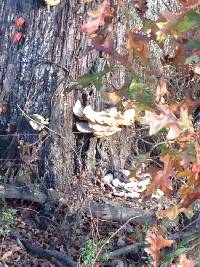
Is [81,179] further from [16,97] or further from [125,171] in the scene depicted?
[16,97]

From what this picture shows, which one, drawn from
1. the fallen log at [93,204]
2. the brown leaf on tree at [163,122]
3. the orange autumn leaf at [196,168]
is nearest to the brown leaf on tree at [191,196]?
the orange autumn leaf at [196,168]

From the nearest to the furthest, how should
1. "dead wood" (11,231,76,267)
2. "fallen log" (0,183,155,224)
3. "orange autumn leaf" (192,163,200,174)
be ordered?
"orange autumn leaf" (192,163,200,174) → "dead wood" (11,231,76,267) → "fallen log" (0,183,155,224)

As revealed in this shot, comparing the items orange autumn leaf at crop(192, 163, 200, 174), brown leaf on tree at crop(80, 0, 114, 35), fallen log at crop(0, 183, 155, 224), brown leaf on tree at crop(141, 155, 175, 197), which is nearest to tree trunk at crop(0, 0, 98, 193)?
fallen log at crop(0, 183, 155, 224)

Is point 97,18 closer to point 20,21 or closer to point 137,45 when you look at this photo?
point 137,45

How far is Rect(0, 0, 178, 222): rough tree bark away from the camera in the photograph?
14.6ft

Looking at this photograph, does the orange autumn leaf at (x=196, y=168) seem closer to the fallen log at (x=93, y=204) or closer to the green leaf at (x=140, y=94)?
the green leaf at (x=140, y=94)

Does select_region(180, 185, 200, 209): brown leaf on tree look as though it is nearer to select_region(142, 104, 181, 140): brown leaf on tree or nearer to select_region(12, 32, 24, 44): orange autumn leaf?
select_region(142, 104, 181, 140): brown leaf on tree

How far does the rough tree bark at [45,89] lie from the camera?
446 centimetres

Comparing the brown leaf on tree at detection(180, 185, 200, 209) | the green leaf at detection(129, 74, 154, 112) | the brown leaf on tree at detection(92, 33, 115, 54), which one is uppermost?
the brown leaf on tree at detection(92, 33, 115, 54)

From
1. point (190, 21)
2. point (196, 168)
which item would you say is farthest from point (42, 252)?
Answer: point (190, 21)

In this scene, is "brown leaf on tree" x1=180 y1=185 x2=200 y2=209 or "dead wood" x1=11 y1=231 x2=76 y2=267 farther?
"dead wood" x1=11 y1=231 x2=76 y2=267

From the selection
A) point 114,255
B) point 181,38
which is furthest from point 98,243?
point 181,38

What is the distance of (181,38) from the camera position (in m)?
2.14

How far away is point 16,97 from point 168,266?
176 cm
